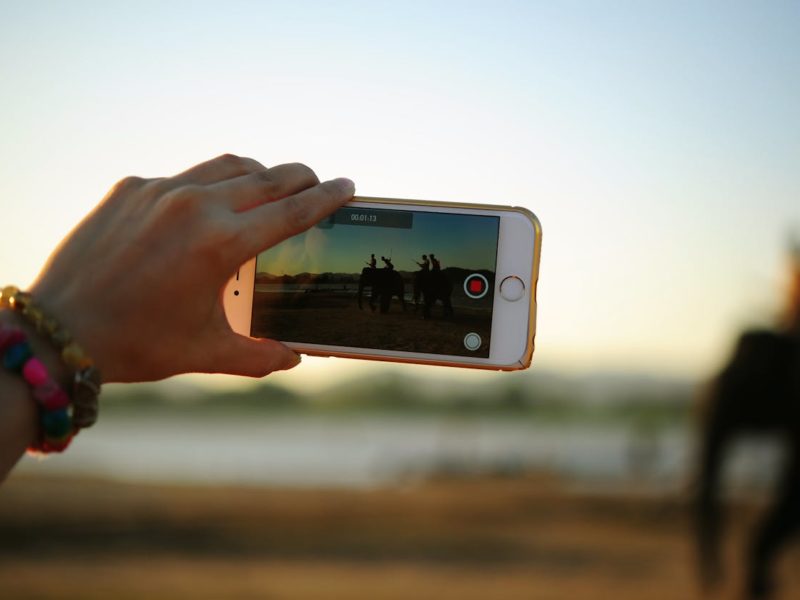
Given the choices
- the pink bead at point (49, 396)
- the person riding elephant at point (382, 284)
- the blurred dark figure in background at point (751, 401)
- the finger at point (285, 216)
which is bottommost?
the blurred dark figure in background at point (751, 401)

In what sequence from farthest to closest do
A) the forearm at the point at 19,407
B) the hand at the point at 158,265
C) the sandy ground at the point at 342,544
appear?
the sandy ground at the point at 342,544 → the hand at the point at 158,265 → the forearm at the point at 19,407

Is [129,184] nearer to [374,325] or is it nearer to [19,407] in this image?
[19,407]

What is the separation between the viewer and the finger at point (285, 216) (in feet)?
3.58

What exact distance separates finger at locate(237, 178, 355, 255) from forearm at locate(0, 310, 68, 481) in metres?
0.25

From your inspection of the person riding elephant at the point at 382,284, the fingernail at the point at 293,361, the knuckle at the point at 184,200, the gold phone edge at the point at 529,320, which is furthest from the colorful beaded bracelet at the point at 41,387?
the person riding elephant at the point at 382,284

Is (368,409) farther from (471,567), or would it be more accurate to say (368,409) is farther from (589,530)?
(471,567)

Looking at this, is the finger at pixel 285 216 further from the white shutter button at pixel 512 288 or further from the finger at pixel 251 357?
the white shutter button at pixel 512 288

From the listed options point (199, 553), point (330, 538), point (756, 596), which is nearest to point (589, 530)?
point (330, 538)

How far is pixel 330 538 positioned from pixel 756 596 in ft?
38.3

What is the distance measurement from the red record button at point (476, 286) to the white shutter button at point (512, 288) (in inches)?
1.3

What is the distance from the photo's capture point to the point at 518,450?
2605cm

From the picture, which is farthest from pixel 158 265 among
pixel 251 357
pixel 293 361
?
pixel 293 361

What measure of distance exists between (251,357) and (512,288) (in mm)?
698

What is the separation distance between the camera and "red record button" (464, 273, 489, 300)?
1.83 meters
